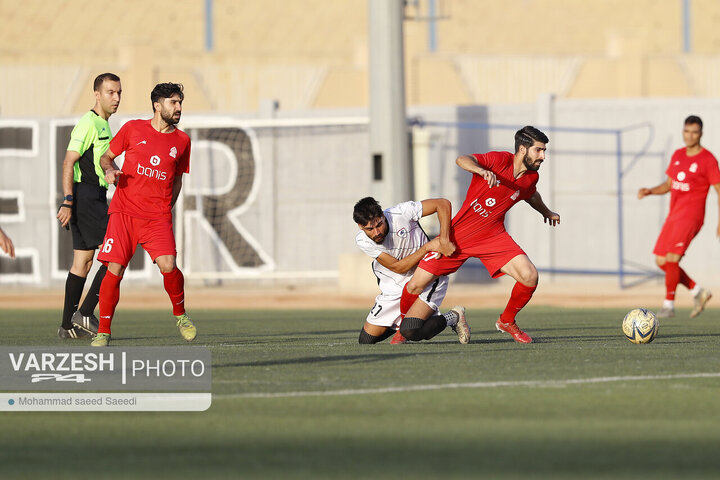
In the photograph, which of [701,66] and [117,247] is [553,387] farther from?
[701,66]

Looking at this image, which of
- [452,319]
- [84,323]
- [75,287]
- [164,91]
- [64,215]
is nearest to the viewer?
[164,91]

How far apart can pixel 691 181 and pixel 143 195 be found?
702 centimetres

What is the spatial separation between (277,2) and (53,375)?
231ft

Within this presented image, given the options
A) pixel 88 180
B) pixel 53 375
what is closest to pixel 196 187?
pixel 88 180

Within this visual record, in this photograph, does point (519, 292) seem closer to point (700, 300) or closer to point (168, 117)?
point (168, 117)

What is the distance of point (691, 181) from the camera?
1544 cm

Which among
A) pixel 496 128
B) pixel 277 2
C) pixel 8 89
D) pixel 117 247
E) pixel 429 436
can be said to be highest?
Answer: pixel 277 2

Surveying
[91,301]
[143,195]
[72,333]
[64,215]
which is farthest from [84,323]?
[143,195]

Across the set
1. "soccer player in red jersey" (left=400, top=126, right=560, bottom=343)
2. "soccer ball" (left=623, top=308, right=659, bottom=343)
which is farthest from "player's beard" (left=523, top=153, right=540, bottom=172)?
"soccer ball" (left=623, top=308, right=659, bottom=343)

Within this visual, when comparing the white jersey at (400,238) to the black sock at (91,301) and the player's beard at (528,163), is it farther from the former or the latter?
the black sock at (91,301)

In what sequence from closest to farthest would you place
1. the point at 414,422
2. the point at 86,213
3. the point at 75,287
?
the point at 414,422, the point at 86,213, the point at 75,287

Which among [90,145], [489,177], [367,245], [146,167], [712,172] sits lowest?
[367,245]

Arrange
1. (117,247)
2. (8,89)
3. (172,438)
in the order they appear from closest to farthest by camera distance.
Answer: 1. (172,438)
2. (117,247)
3. (8,89)

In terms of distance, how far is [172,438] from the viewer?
20.2ft
